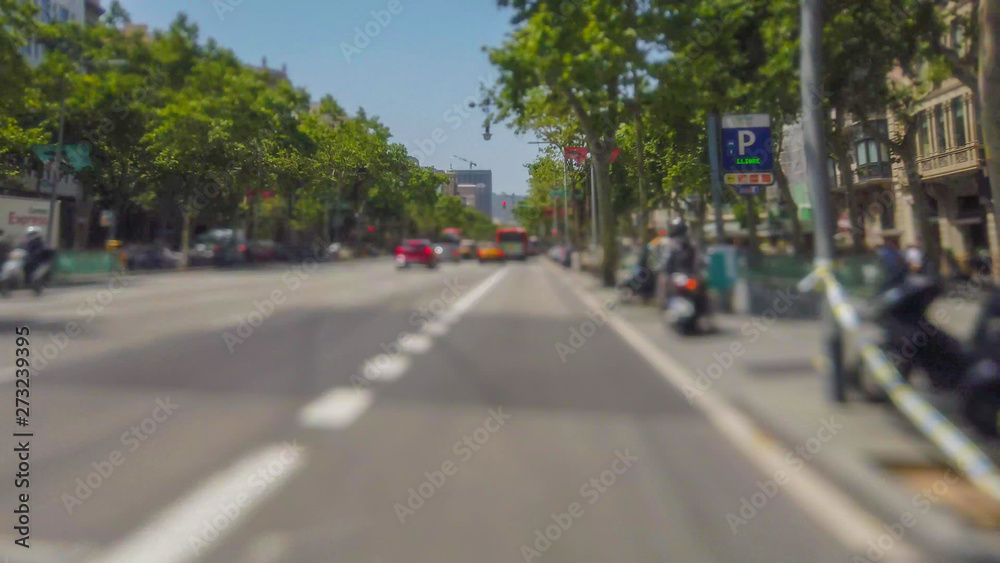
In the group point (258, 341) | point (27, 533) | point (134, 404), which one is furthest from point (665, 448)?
point (258, 341)

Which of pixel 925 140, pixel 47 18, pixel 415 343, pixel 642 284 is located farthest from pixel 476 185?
pixel 47 18

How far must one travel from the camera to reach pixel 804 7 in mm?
7199

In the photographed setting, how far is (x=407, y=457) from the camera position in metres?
5.36

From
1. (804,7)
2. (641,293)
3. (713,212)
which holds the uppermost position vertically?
(804,7)

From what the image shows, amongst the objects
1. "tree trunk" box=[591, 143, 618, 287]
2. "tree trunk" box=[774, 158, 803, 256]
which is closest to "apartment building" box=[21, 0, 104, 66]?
"tree trunk" box=[591, 143, 618, 287]

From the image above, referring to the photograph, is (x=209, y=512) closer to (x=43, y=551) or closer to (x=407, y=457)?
(x=43, y=551)

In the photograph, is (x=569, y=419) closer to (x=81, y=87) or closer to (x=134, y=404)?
(x=134, y=404)

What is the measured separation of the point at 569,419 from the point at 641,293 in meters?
1.33

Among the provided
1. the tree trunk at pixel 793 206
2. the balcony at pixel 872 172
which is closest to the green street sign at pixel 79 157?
the tree trunk at pixel 793 206

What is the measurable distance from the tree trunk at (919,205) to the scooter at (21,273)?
13313mm

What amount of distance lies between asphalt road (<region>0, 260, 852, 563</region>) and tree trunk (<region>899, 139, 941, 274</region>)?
2406 mm

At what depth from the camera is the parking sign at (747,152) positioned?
6297 mm

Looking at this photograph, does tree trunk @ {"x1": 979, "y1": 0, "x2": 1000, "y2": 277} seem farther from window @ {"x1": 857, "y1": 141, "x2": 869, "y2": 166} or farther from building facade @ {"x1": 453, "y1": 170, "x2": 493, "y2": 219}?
building facade @ {"x1": 453, "y1": 170, "x2": 493, "y2": 219}

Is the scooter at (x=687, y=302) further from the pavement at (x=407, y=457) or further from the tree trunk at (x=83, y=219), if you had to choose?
the tree trunk at (x=83, y=219)
